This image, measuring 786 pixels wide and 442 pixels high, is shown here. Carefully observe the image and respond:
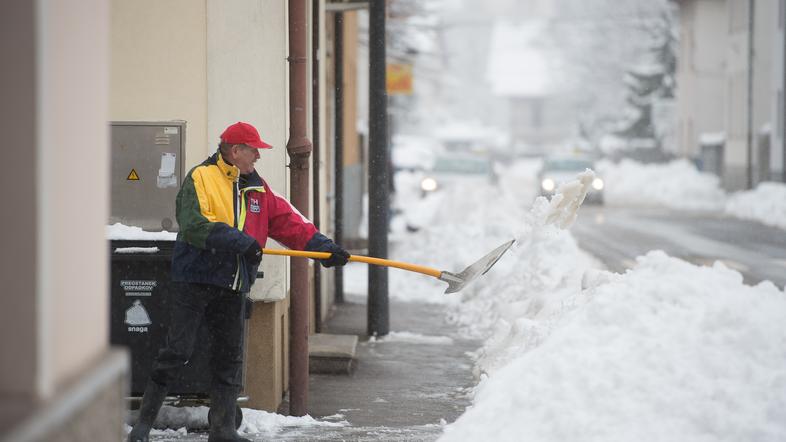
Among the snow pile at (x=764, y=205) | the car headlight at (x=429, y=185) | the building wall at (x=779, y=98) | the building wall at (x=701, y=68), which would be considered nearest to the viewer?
the snow pile at (x=764, y=205)

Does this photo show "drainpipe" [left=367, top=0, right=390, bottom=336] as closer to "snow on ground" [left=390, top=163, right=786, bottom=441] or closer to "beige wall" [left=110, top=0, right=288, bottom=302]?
"beige wall" [left=110, top=0, right=288, bottom=302]

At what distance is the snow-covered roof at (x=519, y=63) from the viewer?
347 ft

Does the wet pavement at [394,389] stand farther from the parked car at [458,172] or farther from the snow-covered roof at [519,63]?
the snow-covered roof at [519,63]

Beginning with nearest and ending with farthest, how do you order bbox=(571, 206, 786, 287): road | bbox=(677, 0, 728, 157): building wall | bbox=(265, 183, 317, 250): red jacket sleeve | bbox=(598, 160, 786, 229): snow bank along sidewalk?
bbox=(265, 183, 317, 250): red jacket sleeve → bbox=(571, 206, 786, 287): road → bbox=(598, 160, 786, 229): snow bank along sidewalk → bbox=(677, 0, 728, 157): building wall

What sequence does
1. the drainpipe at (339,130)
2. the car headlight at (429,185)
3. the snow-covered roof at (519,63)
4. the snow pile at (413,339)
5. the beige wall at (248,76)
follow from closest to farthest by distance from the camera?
the beige wall at (248,76), the snow pile at (413,339), the drainpipe at (339,130), the car headlight at (429,185), the snow-covered roof at (519,63)

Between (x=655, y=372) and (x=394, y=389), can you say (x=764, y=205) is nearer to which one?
(x=394, y=389)

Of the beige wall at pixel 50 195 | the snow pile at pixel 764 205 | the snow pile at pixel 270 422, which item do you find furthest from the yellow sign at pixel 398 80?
the beige wall at pixel 50 195

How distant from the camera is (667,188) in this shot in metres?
42.7

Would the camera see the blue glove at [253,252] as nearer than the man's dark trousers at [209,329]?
Yes

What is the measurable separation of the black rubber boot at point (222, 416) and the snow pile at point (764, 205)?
21879 millimetres

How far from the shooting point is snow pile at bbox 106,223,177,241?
7.12 meters

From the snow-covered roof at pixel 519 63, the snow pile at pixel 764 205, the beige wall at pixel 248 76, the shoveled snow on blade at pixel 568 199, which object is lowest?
the snow pile at pixel 764 205

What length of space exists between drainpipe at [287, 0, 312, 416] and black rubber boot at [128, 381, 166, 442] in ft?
4.10

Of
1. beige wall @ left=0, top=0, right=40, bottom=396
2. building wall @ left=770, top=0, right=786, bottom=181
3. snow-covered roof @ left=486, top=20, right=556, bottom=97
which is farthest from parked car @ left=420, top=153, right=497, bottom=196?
snow-covered roof @ left=486, top=20, right=556, bottom=97
